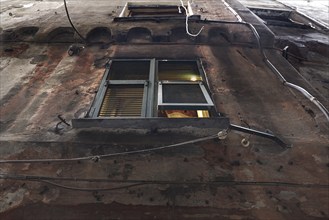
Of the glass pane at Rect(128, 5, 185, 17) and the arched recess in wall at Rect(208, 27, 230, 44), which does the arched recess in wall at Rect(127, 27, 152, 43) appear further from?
the glass pane at Rect(128, 5, 185, 17)

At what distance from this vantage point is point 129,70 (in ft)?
18.4

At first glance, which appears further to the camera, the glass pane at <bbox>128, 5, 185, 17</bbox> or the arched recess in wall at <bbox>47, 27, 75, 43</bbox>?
the glass pane at <bbox>128, 5, 185, 17</bbox>

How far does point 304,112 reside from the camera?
427 centimetres

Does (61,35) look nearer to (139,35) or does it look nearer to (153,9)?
(139,35)

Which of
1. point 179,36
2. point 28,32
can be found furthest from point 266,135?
point 28,32

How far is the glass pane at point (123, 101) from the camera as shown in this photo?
422 centimetres

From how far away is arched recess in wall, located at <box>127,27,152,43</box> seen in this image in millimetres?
6534

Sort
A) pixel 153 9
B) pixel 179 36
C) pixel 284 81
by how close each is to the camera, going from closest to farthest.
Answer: pixel 284 81
pixel 179 36
pixel 153 9

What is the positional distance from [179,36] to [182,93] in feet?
9.20

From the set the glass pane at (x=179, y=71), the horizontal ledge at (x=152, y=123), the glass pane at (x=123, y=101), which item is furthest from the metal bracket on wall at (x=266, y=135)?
the glass pane at (x=179, y=71)

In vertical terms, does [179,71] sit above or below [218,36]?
below

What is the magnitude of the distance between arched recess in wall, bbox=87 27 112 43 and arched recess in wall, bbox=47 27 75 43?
0.44 metres

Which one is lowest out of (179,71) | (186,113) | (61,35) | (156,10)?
(186,113)

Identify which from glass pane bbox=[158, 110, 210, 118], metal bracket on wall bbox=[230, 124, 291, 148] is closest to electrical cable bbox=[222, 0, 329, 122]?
metal bracket on wall bbox=[230, 124, 291, 148]
